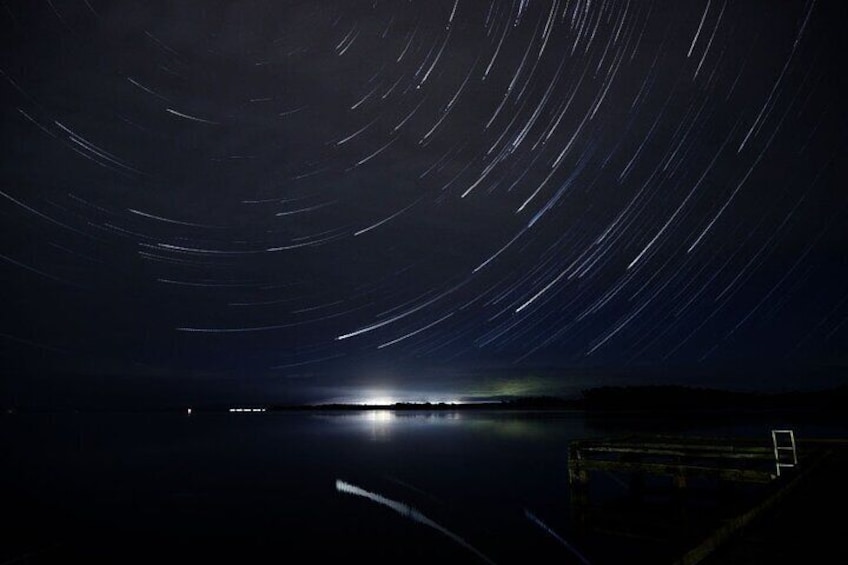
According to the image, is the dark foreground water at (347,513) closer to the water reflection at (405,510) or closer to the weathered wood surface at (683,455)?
the water reflection at (405,510)

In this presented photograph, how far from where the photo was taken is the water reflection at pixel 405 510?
2417 cm

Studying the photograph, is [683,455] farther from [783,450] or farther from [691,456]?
[783,450]

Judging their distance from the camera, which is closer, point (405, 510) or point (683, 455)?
point (683, 455)

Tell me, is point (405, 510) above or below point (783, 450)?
below

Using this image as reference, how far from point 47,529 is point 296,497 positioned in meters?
14.3

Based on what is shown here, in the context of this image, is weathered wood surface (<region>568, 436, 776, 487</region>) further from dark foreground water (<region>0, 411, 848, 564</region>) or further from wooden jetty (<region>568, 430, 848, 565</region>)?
dark foreground water (<region>0, 411, 848, 564</region>)

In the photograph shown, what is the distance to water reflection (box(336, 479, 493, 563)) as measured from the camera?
24166mm

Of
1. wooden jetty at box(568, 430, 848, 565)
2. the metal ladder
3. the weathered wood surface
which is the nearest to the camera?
wooden jetty at box(568, 430, 848, 565)

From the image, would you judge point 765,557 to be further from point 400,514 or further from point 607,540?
point 400,514

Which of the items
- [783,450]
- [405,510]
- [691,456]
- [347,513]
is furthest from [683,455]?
[347,513]

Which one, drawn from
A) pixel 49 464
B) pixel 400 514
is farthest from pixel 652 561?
pixel 49 464

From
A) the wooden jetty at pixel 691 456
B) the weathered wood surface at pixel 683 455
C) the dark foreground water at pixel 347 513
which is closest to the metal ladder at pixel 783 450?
the wooden jetty at pixel 691 456

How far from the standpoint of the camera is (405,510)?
3316cm

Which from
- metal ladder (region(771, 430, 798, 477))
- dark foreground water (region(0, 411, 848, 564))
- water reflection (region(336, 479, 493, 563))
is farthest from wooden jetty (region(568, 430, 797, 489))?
water reflection (region(336, 479, 493, 563))
